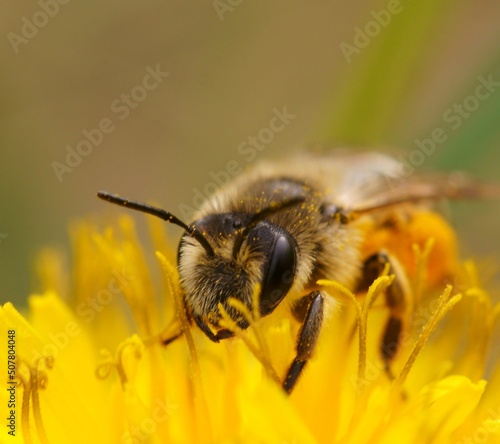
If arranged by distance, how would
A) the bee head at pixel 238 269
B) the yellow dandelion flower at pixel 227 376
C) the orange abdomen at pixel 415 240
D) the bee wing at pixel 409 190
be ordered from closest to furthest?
1. the bee head at pixel 238 269
2. the yellow dandelion flower at pixel 227 376
3. the bee wing at pixel 409 190
4. the orange abdomen at pixel 415 240

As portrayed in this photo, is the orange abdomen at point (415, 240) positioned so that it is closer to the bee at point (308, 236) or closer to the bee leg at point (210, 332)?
the bee at point (308, 236)

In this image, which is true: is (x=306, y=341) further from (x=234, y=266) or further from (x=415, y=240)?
(x=415, y=240)

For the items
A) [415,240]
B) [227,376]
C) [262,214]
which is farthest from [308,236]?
[415,240]

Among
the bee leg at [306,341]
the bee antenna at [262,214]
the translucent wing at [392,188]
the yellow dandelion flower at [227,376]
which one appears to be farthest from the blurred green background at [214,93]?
the bee leg at [306,341]

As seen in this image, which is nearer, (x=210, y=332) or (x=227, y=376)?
(x=210, y=332)

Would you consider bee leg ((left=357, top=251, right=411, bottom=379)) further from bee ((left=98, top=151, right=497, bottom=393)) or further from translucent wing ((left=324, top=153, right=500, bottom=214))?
translucent wing ((left=324, top=153, right=500, bottom=214))

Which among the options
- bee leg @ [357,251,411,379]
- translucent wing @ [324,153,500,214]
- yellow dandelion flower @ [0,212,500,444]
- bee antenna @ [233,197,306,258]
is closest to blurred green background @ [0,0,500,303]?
translucent wing @ [324,153,500,214]
